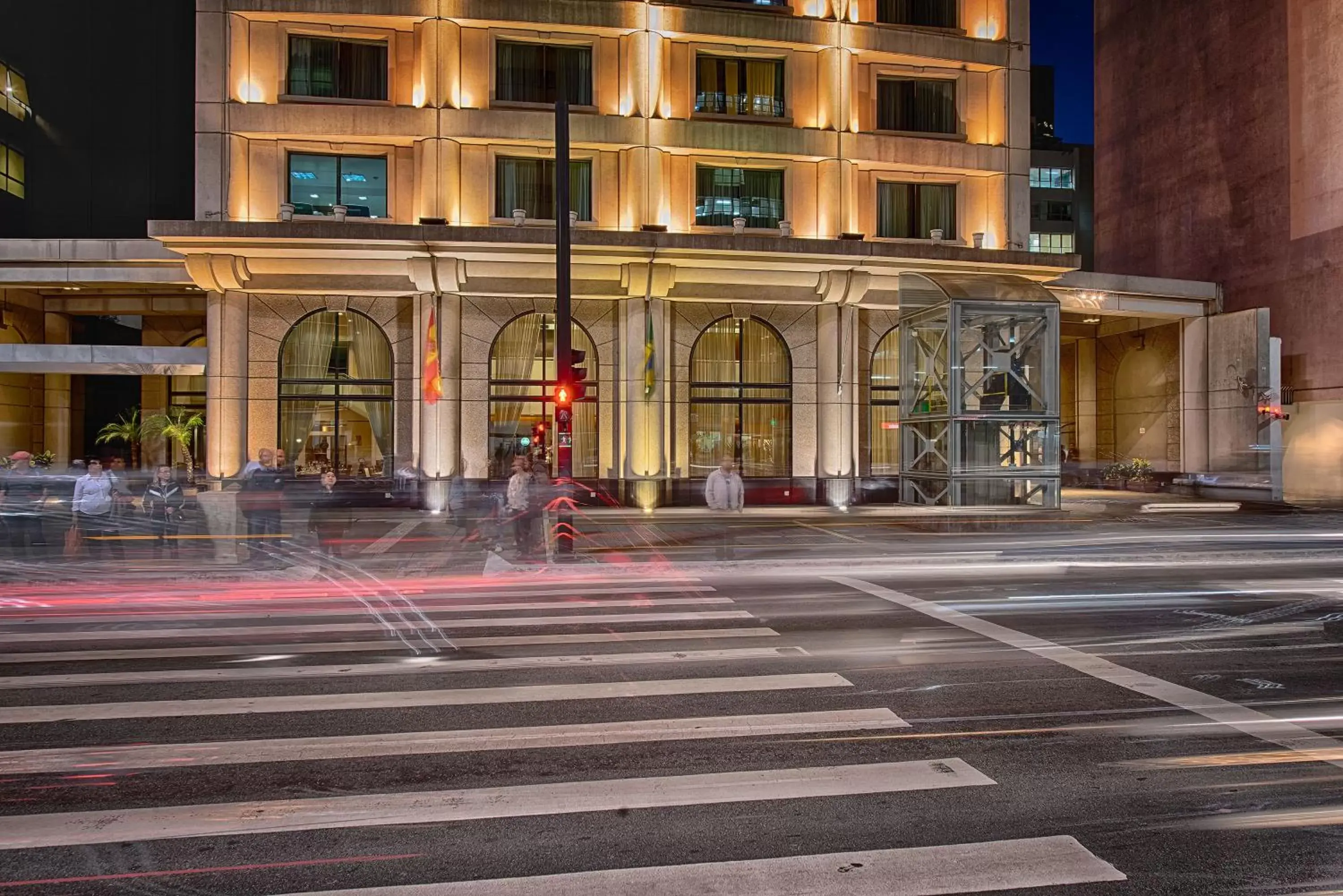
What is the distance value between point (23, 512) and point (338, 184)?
42.0 feet

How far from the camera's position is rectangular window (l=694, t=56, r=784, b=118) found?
83.8 feet

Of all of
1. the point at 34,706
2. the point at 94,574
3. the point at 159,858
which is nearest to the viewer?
the point at 159,858

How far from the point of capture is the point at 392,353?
957 inches

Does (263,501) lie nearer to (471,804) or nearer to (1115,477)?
(471,804)

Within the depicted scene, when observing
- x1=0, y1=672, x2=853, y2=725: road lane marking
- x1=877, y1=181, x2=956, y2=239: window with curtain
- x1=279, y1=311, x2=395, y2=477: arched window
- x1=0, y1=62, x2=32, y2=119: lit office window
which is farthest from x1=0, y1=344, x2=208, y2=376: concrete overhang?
x1=877, y1=181, x2=956, y2=239: window with curtain

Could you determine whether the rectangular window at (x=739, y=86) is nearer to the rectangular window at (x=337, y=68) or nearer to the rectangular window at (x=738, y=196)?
the rectangular window at (x=738, y=196)

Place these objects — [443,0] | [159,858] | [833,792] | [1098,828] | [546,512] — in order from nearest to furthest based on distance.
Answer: [159,858] → [1098,828] → [833,792] → [546,512] → [443,0]

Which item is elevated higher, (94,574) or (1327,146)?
(1327,146)

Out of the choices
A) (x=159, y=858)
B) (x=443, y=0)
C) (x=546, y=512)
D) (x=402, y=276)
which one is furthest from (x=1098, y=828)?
(x=443, y=0)

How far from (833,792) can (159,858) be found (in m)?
3.40

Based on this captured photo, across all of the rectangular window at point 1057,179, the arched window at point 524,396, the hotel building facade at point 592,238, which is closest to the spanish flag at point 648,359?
the hotel building facade at point 592,238

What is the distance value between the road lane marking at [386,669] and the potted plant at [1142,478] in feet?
91.0

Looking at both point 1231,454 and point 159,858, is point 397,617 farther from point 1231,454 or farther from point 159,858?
point 1231,454

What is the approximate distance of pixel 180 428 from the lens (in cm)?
2578
